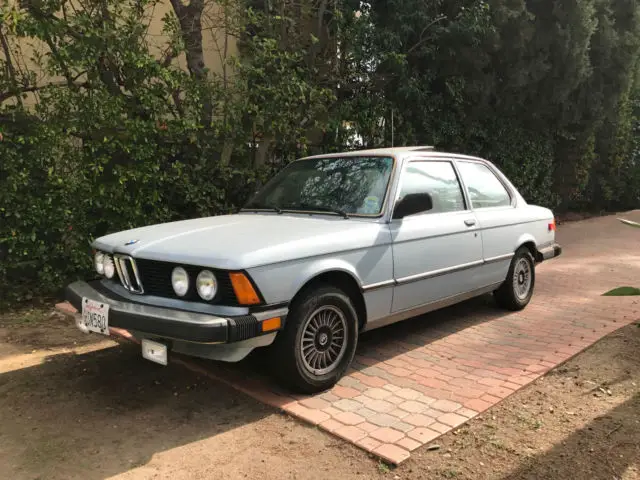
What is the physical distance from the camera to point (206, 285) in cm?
324

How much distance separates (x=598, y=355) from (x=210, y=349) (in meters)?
3.17

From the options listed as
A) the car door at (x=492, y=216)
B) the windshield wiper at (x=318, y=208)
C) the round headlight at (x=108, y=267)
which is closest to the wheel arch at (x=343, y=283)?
the windshield wiper at (x=318, y=208)

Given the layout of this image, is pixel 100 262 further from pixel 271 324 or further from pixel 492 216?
pixel 492 216

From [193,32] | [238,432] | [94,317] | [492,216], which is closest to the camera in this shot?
[238,432]

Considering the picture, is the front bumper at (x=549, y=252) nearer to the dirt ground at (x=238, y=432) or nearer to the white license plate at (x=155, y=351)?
the dirt ground at (x=238, y=432)

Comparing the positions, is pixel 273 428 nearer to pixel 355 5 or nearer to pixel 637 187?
pixel 355 5

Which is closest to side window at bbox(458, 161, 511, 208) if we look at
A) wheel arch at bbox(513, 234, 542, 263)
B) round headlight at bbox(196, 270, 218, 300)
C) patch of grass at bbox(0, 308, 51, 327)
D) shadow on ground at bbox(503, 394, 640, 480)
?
wheel arch at bbox(513, 234, 542, 263)

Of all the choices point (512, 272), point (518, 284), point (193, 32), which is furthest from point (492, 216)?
point (193, 32)

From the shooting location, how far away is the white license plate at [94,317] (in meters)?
3.43

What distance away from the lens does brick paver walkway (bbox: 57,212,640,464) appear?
3352 mm

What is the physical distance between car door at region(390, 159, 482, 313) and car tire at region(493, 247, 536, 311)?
81 centimetres

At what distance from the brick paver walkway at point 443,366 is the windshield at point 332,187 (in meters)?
1.26

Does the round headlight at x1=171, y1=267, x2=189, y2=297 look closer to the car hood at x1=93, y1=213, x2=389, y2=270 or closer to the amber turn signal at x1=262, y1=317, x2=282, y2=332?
the car hood at x1=93, y1=213, x2=389, y2=270

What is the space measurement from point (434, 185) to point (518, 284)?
1776mm
